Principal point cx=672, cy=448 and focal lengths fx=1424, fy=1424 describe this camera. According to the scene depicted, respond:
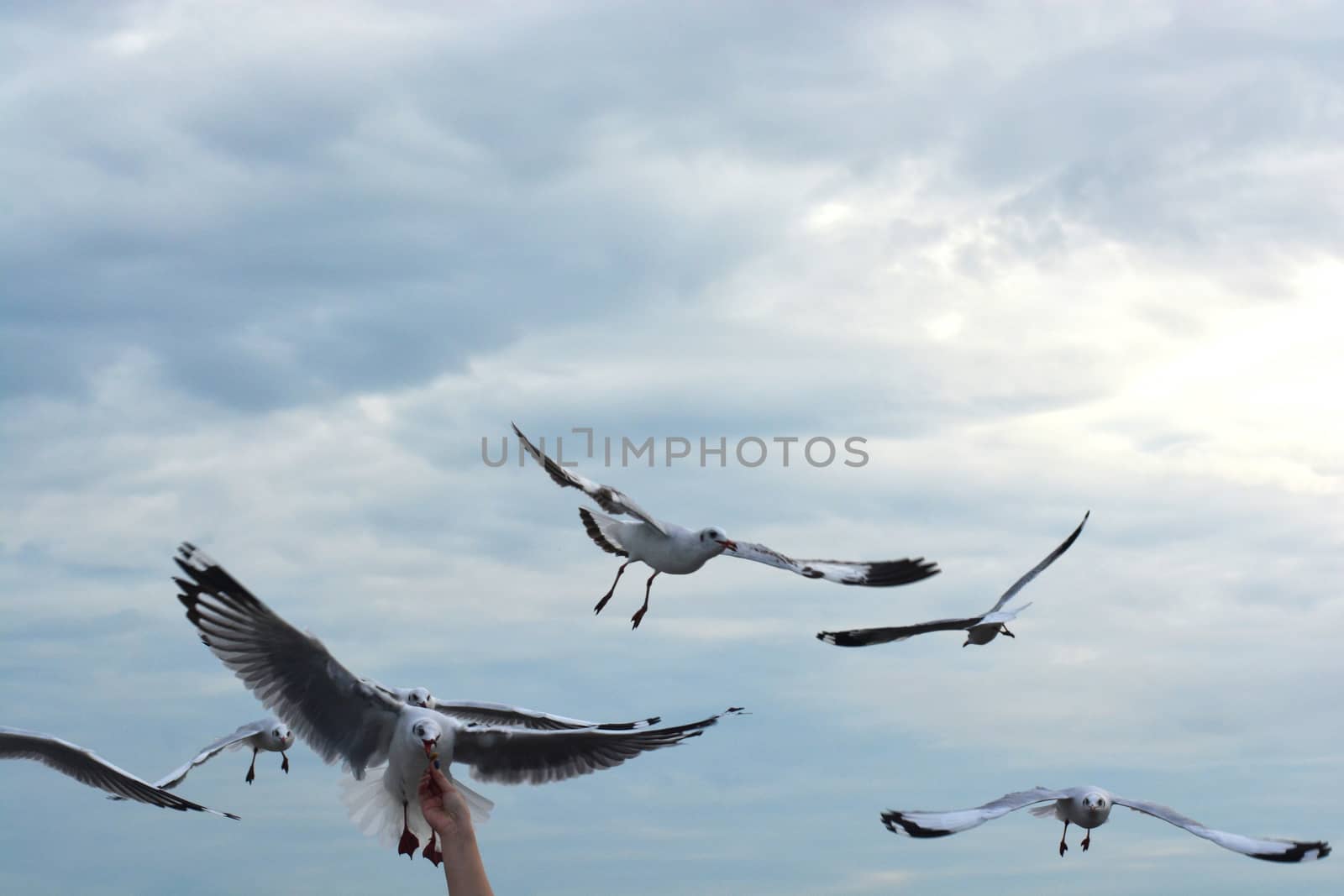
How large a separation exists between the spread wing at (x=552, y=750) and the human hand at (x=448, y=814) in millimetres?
3962

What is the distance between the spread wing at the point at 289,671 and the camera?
1065cm

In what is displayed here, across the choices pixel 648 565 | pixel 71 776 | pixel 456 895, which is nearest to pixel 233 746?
pixel 71 776

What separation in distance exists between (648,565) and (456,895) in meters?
10.2

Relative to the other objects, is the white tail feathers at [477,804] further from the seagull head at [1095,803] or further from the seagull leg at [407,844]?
the seagull head at [1095,803]

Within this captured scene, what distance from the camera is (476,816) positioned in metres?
11.1

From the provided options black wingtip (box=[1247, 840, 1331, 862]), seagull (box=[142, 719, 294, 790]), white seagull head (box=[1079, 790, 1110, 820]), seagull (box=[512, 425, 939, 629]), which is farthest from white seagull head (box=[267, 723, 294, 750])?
black wingtip (box=[1247, 840, 1331, 862])

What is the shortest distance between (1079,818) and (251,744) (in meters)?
11.0

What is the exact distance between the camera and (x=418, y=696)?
16328 millimetres

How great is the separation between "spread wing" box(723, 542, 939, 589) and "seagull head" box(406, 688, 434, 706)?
12.6ft

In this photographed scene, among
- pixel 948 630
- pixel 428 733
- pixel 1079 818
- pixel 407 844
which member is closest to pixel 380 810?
pixel 407 844

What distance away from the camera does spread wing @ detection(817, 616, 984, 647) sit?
15.1 metres

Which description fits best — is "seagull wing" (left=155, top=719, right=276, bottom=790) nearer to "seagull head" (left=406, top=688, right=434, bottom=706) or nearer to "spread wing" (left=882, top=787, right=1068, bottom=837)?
"seagull head" (left=406, top=688, right=434, bottom=706)

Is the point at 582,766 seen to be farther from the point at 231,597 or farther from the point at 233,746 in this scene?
the point at 233,746

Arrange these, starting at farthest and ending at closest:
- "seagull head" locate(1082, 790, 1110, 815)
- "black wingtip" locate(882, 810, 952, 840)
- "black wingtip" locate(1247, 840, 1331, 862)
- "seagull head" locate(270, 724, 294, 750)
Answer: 1. "seagull head" locate(270, 724, 294, 750)
2. "seagull head" locate(1082, 790, 1110, 815)
3. "black wingtip" locate(1247, 840, 1331, 862)
4. "black wingtip" locate(882, 810, 952, 840)
